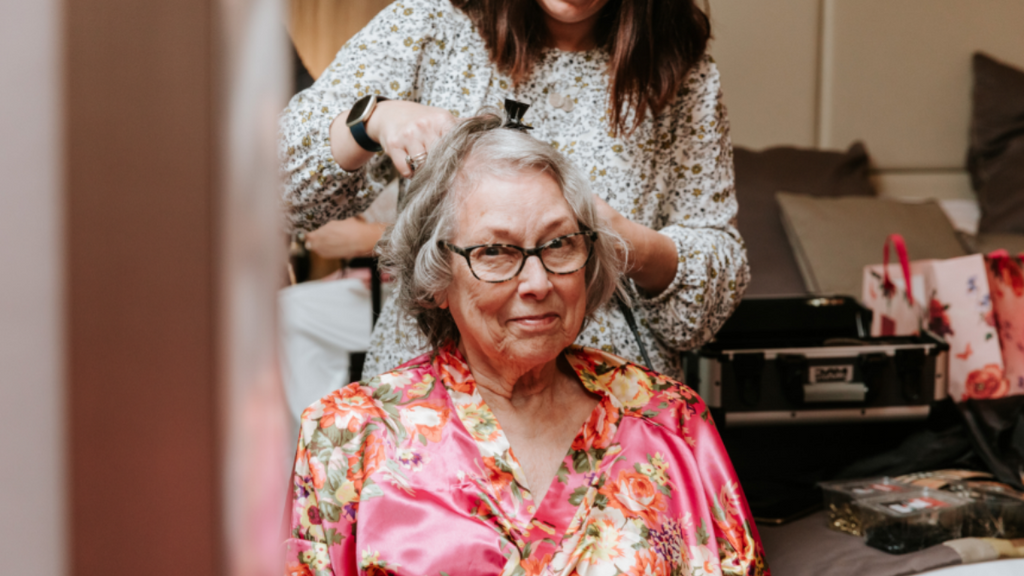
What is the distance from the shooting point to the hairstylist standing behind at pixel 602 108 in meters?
1.39

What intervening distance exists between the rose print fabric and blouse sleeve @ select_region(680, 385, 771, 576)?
1.29 meters

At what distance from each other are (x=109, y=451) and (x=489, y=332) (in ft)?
3.36

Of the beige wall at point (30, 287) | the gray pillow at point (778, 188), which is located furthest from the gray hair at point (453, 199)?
the gray pillow at point (778, 188)

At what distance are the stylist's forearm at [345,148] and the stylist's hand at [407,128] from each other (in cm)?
6

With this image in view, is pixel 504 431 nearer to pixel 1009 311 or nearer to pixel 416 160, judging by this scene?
pixel 416 160

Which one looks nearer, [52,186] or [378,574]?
[52,186]

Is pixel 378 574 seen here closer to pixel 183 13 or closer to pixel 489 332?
pixel 489 332

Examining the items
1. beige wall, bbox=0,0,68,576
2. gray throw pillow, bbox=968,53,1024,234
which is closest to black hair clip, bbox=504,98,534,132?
beige wall, bbox=0,0,68,576

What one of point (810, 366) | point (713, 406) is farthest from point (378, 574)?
point (810, 366)

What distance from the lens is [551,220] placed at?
1.18 metres

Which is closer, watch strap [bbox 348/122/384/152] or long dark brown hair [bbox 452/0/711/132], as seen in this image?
watch strap [bbox 348/122/384/152]

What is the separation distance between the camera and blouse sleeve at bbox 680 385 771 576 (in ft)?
4.03

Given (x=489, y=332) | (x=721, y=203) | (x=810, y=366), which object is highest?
(x=721, y=203)

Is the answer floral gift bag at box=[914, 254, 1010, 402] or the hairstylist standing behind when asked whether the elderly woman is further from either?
floral gift bag at box=[914, 254, 1010, 402]
